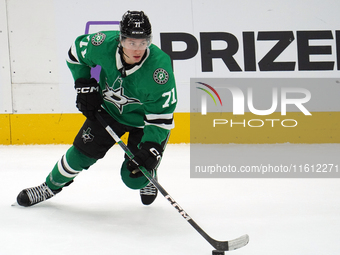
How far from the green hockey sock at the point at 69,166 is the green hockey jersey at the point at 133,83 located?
0.87 ft

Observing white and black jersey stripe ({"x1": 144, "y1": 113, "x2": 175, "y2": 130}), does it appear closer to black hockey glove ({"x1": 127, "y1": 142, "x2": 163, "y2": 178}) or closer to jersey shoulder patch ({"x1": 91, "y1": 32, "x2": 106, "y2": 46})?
black hockey glove ({"x1": 127, "y1": 142, "x2": 163, "y2": 178})

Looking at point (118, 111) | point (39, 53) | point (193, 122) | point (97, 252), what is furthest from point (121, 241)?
point (39, 53)

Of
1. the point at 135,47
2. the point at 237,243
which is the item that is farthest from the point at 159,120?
the point at 237,243

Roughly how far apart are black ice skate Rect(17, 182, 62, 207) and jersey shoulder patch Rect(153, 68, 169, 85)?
2.71 ft

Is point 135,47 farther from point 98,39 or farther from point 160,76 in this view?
point 98,39

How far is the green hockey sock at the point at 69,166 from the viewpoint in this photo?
2.02 meters

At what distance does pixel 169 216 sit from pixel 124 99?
24.3 inches

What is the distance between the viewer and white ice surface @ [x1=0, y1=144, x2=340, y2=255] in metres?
1.61

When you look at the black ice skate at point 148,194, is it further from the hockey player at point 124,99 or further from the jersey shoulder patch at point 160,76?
the jersey shoulder patch at point 160,76

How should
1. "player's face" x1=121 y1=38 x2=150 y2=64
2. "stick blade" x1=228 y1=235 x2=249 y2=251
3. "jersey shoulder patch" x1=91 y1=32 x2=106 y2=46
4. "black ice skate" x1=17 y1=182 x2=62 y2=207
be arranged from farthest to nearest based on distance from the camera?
1. "black ice skate" x1=17 y1=182 x2=62 y2=207
2. "jersey shoulder patch" x1=91 y1=32 x2=106 y2=46
3. "player's face" x1=121 y1=38 x2=150 y2=64
4. "stick blade" x1=228 y1=235 x2=249 y2=251

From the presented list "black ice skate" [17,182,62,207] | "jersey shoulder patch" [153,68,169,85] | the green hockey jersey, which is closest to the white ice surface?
"black ice skate" [17,182,62,207]

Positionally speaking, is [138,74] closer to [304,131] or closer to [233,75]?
[233,75]

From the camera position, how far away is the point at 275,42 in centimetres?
425

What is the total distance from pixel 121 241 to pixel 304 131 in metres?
3.14
